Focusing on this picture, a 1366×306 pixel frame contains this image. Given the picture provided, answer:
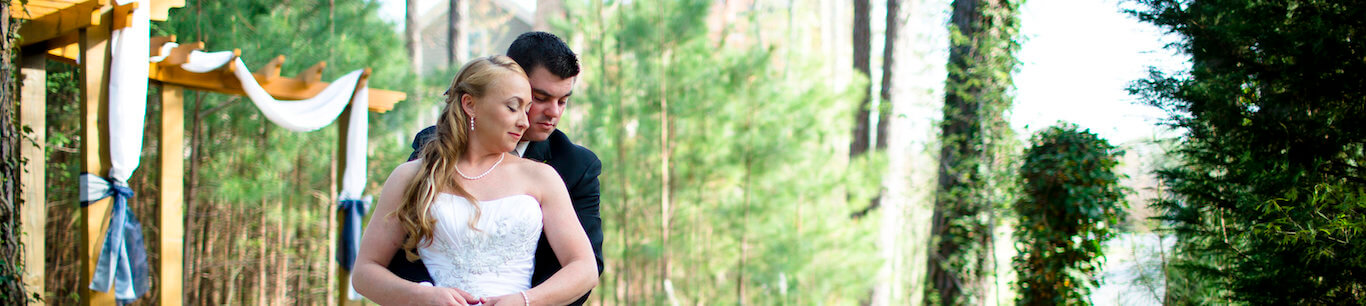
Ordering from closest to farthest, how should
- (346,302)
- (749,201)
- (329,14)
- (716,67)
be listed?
(346,302) → (329,14) → (716,67) → (749,201)

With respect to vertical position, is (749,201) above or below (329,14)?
below

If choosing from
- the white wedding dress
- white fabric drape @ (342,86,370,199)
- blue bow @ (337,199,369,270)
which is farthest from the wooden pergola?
the white wedding dress

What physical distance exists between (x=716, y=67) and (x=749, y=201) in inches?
55.2

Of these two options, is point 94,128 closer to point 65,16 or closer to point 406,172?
point 65,16

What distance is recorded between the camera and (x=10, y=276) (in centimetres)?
277

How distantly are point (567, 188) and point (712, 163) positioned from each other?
22.9 feet

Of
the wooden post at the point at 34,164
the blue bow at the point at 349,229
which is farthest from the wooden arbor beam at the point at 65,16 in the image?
the blue bow at the point at 349,229

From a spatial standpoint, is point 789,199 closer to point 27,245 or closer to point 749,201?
point 749,201

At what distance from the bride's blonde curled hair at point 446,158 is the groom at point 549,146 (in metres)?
0.09

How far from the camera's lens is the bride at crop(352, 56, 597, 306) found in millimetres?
1464

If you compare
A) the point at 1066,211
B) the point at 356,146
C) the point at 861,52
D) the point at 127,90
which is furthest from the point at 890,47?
the point at 127,90

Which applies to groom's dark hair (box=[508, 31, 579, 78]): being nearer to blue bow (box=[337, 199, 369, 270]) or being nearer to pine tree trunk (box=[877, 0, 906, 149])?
blue bow (box=[337, 199, 369, 270])

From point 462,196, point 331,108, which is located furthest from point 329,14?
point 462,196

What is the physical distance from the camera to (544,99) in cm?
161
